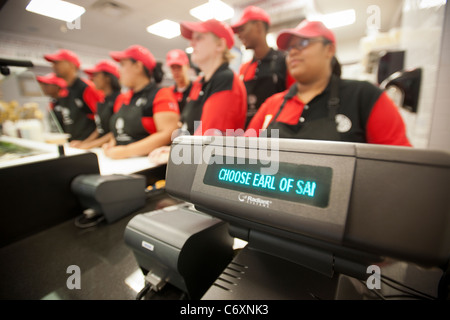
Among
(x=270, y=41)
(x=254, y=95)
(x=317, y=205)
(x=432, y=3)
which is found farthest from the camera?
(x=270, y=41)

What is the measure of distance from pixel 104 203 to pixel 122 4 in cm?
69

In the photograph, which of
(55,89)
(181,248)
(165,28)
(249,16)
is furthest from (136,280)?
(55,89)

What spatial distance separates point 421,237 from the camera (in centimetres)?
25

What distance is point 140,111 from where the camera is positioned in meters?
1.45

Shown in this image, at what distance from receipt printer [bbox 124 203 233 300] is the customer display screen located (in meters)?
0.19

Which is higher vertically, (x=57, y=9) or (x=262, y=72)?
(x=262, y=72)

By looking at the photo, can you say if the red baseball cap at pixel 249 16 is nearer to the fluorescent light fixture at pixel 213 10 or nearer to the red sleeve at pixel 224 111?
the red sleeve at pixel 224 111

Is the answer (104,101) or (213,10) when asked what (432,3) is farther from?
(104,101)

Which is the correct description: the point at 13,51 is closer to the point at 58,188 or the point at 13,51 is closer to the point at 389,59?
the point at 58,188

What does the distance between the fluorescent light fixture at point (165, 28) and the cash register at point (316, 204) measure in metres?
0.28

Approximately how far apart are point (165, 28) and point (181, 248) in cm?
54

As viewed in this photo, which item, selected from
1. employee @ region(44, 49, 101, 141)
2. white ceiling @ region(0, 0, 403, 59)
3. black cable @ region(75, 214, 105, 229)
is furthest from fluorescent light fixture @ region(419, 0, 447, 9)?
employee @ region(44, 49, 101, 141)
